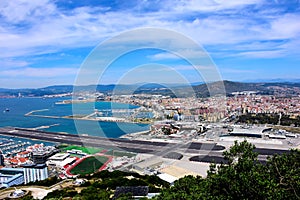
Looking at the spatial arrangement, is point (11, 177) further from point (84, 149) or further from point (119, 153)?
point (84, 149)

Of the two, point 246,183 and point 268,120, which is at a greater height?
point 246,183

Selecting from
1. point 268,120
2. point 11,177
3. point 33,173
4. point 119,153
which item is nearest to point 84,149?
point 119,153

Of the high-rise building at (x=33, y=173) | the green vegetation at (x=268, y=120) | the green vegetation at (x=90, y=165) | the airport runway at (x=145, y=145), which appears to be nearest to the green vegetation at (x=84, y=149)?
the airport runway at (x=145, y=145)

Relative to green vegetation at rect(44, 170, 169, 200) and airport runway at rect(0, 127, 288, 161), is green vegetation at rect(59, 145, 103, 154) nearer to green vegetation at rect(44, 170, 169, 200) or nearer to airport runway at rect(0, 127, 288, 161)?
airport runway at rect(0, 127, 288, 161)

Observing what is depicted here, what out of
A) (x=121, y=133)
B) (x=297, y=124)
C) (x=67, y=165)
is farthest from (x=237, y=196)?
(x=297, y=124)

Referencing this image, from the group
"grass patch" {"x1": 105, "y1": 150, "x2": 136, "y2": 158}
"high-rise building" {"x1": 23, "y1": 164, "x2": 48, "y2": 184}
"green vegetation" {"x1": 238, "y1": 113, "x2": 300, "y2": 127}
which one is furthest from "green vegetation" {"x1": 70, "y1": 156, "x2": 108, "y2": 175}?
"green vegetation" {"x1": 238, "y1": 113, "x2": 300, "y2": 127}

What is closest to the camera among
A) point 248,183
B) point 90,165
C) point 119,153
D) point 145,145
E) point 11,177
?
point 248,183
